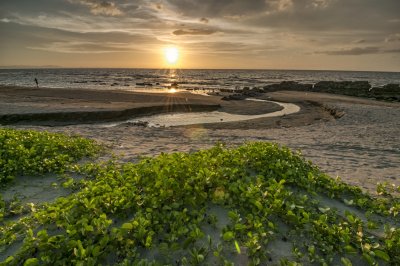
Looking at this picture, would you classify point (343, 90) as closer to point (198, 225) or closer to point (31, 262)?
point (198, 225)

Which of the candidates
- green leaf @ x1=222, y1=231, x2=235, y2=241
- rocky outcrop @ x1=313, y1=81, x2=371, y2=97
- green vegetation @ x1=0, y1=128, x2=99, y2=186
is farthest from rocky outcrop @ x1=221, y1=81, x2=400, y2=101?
green leaf @ x1=222, y1=231, x2=235, y2=241

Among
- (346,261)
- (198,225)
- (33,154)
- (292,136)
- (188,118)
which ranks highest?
(33,154)

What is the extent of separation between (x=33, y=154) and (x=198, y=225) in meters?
5.70

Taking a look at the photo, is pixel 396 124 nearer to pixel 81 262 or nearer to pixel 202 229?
pixel 202 229

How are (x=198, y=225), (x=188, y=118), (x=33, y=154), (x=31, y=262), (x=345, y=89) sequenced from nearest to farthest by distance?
(x=31, y=262), (x=198, y=225), (x=33, y=154), (x=188, y=118), (x=345, y=89)

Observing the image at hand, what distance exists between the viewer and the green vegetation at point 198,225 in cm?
404

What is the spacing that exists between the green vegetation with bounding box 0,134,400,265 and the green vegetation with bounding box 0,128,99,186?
237 centimetres

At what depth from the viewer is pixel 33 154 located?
789 centimetres

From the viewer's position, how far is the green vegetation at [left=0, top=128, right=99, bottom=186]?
713cm

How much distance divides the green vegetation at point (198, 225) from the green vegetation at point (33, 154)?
93.4 inches

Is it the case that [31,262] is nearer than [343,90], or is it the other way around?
[31,262]

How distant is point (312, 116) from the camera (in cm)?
2470

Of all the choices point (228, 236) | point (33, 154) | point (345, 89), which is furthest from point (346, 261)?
point (345, 89)

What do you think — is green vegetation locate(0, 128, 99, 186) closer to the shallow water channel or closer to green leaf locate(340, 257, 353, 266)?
green leaf locate(340, 257, 353, 266)
